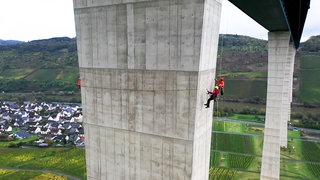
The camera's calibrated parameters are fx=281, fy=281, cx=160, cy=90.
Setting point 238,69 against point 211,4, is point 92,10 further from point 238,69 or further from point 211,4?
point 238,69

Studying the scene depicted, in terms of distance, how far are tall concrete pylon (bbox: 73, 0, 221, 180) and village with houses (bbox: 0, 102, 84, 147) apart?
5040 cm

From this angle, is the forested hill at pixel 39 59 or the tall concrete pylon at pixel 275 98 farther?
the forested hill at pixel 39 59

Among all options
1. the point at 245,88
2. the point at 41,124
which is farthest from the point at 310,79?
the point at 41,124

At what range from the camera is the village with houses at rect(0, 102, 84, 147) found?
63.2 metres

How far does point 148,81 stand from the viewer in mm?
11305

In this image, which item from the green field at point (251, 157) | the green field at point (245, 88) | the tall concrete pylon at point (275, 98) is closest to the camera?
the tall concrete pylon at point (275, 98)

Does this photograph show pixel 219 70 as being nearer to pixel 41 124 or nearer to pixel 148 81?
pixel 41 124

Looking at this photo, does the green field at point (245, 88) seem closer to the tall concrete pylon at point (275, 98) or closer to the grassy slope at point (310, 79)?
the grassy slope at point (310, 79)

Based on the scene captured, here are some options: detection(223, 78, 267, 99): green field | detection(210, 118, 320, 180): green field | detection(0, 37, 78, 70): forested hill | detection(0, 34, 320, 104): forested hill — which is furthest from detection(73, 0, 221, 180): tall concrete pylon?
detection(0, 37, 78, 70): forested hill

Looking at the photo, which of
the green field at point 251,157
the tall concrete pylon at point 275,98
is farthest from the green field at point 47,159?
the tall concrete pylon at point 275,98

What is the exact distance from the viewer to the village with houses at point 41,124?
2489 inches

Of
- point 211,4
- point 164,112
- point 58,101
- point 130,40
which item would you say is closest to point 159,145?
point 164,112

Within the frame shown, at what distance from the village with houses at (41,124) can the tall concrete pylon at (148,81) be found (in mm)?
50398

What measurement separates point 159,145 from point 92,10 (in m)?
6.40
